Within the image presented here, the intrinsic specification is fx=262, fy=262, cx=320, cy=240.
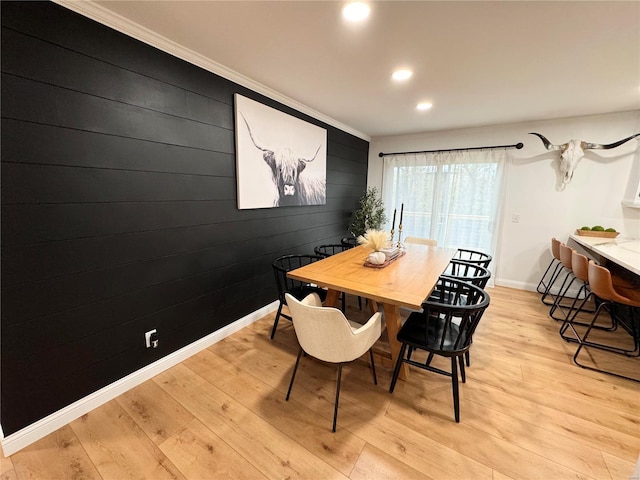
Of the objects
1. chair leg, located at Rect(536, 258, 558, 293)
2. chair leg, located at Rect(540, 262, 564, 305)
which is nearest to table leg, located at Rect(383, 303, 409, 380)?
chair leg, located at Rect(540, 262, 564, 305)

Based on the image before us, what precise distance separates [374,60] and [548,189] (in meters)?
3.24

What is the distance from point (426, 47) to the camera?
1.81 meters

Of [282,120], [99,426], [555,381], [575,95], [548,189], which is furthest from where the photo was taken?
[548,189]

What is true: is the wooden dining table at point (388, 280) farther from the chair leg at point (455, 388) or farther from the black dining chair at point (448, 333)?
the chair leg at point (455, 388)

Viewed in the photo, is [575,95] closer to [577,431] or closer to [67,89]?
[577,431]

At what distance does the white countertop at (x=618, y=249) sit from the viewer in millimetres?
2178

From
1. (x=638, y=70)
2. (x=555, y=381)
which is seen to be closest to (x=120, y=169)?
(x=555, y=381)

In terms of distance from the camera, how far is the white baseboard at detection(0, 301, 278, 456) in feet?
4.64

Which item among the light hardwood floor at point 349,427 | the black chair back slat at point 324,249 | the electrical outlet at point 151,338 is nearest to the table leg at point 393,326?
the light hardwood floor at point 349,427

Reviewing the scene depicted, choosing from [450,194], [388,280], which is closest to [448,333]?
[388,280]

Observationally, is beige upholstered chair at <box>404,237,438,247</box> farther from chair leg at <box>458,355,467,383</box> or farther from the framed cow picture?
chair leg at <box>458,355,467,383</box>

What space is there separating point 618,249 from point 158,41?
4.51 meters

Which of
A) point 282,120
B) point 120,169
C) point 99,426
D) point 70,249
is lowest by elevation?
point 99,426

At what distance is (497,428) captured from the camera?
1590mm
